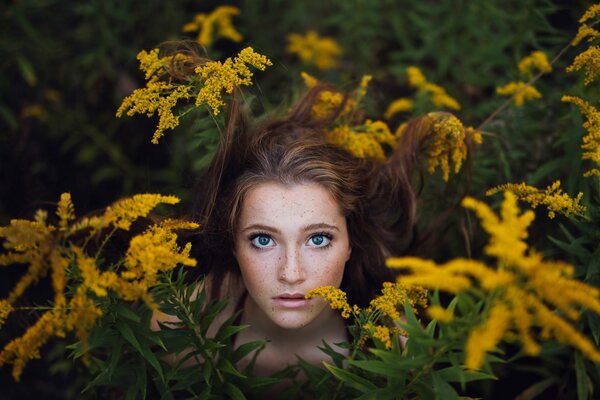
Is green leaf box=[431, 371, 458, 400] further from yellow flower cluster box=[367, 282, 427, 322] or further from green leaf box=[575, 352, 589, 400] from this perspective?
green leaf box=[575, 352, 589, 400]

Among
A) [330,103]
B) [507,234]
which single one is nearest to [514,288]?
[507,234]

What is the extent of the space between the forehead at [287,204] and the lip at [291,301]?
268mm

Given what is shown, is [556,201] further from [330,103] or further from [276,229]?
[330,103]

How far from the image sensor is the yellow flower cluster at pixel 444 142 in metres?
2.23

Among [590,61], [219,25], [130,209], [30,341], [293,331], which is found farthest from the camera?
[219,25]

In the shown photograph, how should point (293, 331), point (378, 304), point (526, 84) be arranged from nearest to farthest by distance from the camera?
point (378, 304), point (293, 331), point (526, 84)

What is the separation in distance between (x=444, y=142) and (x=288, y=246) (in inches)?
35.8

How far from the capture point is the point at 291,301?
1898 millimetres

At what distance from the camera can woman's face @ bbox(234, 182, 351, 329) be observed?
74.2 inches

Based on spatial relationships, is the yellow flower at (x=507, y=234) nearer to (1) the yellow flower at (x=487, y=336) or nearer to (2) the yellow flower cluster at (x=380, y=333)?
(1) the yellow flower at (x=487, y=336)

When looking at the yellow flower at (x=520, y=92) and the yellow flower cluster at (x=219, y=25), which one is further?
the yellow flower cluster at (x=219, y=25)

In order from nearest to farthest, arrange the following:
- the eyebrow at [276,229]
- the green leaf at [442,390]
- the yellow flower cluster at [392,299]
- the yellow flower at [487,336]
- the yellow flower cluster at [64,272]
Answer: the yellow flower at [487,336], the yellow flower cluster at [64,272], the green leaf at [442,390], the yellow flower cluster at [392,299], the eyebrow at [276,229]

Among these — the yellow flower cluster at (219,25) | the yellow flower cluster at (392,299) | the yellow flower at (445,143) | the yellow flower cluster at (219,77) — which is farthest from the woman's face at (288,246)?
the yellow flower cluster at (219,25)

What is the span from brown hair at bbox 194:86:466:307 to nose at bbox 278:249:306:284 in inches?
10.9
